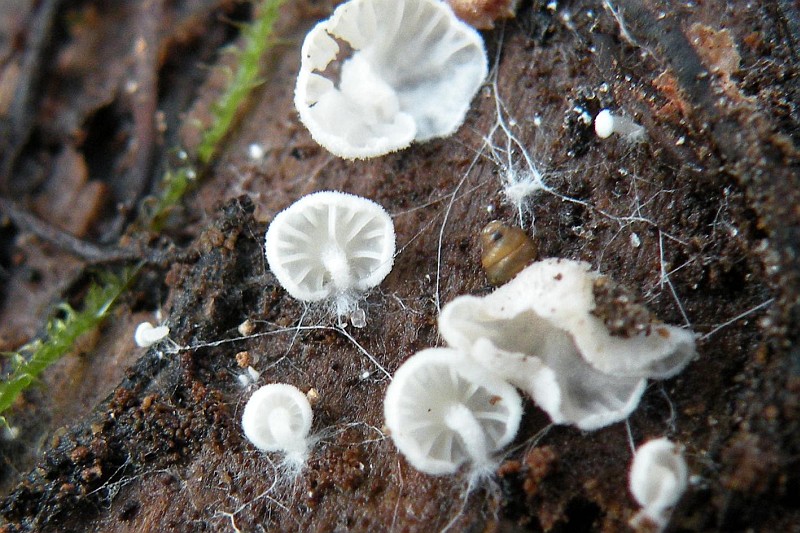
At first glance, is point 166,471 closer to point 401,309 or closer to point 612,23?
point 401,309

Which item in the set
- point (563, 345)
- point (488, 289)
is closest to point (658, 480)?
point (563, 345)

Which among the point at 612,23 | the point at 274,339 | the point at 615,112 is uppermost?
the point at 612,23

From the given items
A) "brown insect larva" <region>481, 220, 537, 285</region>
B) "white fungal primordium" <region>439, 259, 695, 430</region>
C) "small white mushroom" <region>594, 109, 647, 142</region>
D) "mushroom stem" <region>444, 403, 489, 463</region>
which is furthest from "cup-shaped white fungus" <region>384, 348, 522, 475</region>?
"small white mushroom" <region>594, 109, 647, 142</region>

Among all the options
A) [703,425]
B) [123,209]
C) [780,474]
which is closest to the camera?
[780,474]

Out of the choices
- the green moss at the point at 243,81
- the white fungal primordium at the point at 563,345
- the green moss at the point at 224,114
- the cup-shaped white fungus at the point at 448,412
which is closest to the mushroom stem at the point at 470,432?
the cup-shaped white fungus at the point at 448,412

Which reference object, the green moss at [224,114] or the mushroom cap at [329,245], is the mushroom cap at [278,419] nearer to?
the mushroom cap at [329,245]

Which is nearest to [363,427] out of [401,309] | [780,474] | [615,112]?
[401,309]
